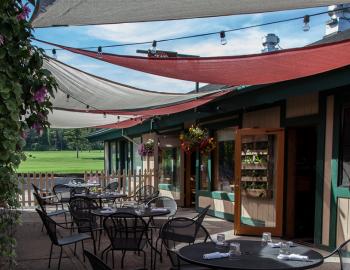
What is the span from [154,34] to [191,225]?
2359 millimetres

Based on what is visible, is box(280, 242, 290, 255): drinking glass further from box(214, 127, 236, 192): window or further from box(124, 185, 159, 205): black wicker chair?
box(214, 127, 236, 192): window

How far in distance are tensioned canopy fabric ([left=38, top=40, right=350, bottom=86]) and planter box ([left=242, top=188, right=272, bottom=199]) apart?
3295 millimetres

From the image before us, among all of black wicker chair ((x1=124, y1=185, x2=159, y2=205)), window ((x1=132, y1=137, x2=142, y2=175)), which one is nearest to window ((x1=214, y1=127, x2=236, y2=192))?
black wicker chair ((x1=124, y1=185, x2=159, y2=205))

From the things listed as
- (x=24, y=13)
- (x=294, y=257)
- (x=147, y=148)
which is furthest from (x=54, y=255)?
(x=147, y=148)

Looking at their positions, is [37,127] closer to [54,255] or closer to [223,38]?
[223,38]

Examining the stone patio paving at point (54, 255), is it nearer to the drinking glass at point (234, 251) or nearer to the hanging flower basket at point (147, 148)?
the drinking glass at point (234, 251)

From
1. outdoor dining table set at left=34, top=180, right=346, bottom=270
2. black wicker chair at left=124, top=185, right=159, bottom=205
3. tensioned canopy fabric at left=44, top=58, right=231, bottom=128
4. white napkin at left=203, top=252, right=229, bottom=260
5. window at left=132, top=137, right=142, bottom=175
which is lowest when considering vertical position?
black wicker chair at left=124, top=185, right=159, bottom=205

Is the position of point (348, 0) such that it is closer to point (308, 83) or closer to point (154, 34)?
point (154, 34)

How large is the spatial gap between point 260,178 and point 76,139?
59823mm

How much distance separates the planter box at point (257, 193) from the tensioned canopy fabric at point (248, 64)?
3295 mm

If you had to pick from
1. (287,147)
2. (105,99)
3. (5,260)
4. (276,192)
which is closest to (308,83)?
(287,147)

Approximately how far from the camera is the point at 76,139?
65.4m

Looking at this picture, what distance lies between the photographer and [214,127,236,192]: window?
9.70m

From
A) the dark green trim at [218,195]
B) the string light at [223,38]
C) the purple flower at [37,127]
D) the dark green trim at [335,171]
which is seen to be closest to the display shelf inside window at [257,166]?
the dark green trim at [218,195]
